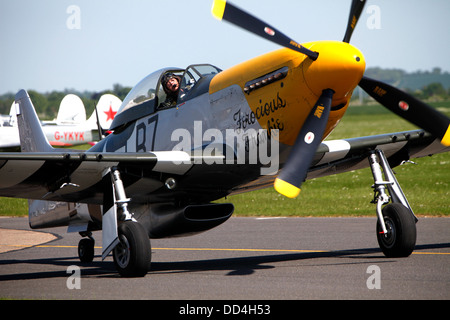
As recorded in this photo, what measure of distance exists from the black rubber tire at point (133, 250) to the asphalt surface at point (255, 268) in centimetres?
18

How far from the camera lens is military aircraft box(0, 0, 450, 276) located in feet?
26.8

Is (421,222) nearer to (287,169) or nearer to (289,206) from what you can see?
(289,206)

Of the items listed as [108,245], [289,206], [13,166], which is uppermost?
[13,166]

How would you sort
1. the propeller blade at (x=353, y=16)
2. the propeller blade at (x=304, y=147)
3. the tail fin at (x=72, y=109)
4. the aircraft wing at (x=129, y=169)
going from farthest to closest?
the tail fin at (x=72, y=109), the aircraft wing at (x=129, y=169), the propeller blade at (x=353, y=16), the propeller blade at (x=304, y=147)

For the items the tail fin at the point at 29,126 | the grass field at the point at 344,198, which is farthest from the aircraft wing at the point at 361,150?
the grass field at the point at 344,198

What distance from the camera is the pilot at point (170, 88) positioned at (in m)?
10.1

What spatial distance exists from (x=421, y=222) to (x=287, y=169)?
795 cm

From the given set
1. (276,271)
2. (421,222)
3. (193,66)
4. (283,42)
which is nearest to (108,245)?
(276,271)

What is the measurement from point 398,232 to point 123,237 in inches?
157

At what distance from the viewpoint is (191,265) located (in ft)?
34.0

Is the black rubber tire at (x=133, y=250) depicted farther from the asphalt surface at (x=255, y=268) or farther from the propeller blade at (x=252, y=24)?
the propeller blade at (x=252, y=24)

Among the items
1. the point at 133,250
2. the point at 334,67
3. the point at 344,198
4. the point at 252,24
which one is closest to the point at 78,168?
the point at 133,250

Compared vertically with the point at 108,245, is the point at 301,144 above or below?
above

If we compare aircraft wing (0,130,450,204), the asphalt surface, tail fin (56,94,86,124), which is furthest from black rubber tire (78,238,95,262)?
tail fin (56,94,86,124)
